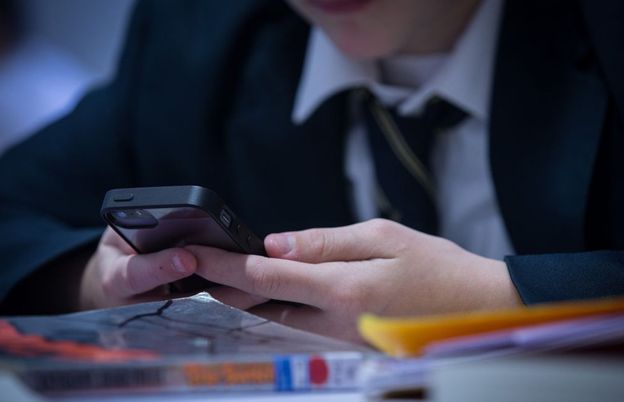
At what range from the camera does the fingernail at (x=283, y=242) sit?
0.43 meters

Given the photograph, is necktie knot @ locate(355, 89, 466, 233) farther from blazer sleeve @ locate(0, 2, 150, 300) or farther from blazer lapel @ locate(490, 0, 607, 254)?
blazer sleeve @ locate(0, 2, 150, 300)

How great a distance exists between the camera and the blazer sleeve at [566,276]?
0.42 metres

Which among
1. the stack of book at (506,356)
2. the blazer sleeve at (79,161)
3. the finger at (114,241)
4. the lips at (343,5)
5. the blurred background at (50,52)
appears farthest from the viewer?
the blurred background at (50,52)

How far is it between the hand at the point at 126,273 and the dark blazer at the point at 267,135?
62 mm

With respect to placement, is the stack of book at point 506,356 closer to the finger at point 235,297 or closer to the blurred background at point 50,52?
the finger at point 235,297

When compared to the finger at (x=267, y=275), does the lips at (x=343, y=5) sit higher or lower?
higher

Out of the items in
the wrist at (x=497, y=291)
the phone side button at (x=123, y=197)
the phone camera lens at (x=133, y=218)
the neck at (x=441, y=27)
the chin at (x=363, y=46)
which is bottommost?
the wrist at (x=497, y=291)

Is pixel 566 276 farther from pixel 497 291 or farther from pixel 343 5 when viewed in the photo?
pixel 343 5

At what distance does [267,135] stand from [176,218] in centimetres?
36

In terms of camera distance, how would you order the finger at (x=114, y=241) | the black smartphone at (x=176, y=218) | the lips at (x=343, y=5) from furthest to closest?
the lips at (x=343, y=5) < the finger at (x=114, y=241) < the black smartphone at (x=176, y=218)

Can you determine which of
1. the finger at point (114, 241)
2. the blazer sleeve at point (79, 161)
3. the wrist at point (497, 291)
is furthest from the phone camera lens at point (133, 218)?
the blazer sleeve at point (79, 161)

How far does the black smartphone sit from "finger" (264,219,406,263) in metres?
0.02

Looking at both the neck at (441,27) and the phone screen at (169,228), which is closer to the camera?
the phone screen at (169,228)

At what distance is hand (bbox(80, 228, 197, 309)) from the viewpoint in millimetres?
419
